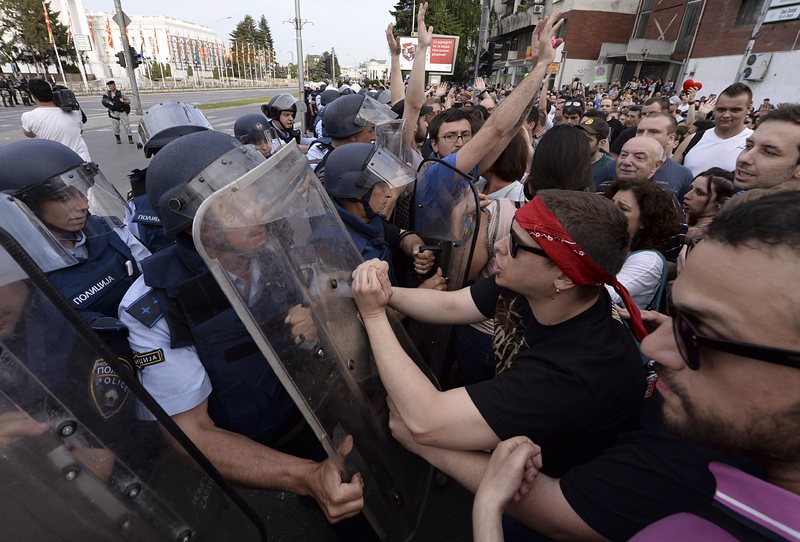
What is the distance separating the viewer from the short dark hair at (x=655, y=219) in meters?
2.30

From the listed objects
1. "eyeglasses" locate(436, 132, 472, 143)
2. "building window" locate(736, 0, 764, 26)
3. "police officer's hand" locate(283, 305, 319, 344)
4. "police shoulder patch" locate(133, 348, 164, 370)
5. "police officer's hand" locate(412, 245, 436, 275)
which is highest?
"building window" locate(736, 0, 764, 26)

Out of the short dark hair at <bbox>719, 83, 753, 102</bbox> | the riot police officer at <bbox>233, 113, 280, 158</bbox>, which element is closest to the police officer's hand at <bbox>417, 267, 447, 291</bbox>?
the riot police officer at <bbox>233, 113, 280, 158</bbox>

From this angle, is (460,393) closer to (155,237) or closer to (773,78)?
(155,237)

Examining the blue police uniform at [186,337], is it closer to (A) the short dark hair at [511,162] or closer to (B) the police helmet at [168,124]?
(A) the short dark hair at [511,162]

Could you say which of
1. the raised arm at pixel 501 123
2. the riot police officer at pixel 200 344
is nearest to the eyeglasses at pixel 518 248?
the riot police officer at pixel 200 344

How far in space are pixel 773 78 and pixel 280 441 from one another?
25030mm

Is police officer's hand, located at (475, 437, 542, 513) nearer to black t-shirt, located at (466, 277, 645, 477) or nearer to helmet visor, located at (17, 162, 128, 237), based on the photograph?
black t-shirt, located at (466, 277, 645, 477)

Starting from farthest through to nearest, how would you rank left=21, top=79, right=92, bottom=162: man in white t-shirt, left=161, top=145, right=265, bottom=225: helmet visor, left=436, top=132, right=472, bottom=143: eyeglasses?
left=21, top=79, right=92, bottom=162: man in white t-shirt, left=436, top=132, right=472, bottom=143: eyeglasses, left=161, top=145, right=265, bottom=225: helmet visor

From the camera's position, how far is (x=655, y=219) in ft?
7.56

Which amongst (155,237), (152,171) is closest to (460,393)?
(152,171)

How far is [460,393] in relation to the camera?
122cm

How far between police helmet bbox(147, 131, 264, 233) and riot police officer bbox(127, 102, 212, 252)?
1122 millimetres

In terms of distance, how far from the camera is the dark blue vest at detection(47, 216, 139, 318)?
60.4 inches

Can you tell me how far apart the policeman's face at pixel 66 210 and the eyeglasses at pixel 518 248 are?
190 centimetres
